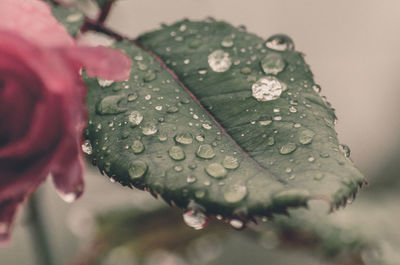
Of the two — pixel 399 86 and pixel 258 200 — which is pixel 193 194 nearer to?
pixel 258 200

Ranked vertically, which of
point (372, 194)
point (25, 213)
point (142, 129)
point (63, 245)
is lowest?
point (63, 245)

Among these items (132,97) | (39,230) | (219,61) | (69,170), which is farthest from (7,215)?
(39,230)

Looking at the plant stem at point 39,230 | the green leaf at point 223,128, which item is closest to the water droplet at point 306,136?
the green leaf at point 223,128

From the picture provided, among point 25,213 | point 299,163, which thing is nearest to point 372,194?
point 25,213

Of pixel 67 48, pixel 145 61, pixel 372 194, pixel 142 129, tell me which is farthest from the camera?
pixel 372 194

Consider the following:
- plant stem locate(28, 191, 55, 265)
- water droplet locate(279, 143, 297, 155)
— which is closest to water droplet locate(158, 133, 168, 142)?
water droplet locate(279, 143, 297, 155)

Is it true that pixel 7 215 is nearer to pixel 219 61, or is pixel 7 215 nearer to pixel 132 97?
pixel 132 97

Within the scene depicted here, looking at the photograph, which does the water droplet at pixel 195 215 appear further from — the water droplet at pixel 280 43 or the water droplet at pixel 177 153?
the water droplet at pixel 280 43
